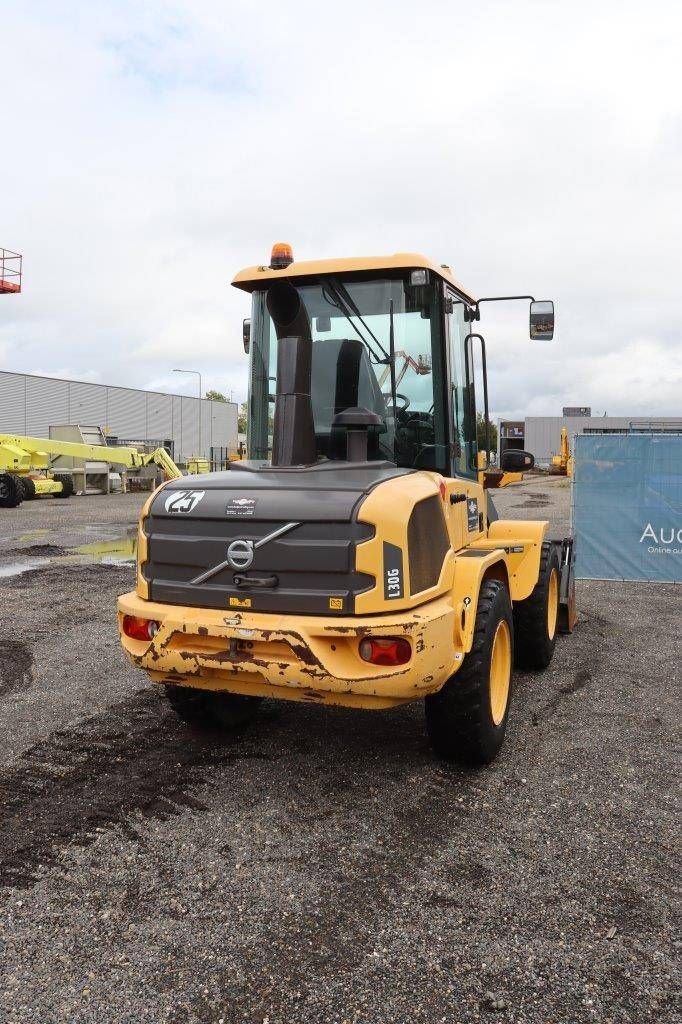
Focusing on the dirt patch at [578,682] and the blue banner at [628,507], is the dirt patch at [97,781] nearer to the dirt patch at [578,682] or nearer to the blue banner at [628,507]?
the dirt patch at [578,682]

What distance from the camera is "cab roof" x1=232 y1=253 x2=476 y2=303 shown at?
14.0 feet

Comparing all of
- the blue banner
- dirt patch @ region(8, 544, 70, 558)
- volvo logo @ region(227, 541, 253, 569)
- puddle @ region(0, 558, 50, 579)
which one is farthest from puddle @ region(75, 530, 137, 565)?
volvo logo @ region(227, 541, 253, 569)

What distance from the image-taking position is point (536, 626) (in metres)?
5.76

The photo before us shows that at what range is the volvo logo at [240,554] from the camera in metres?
3.68

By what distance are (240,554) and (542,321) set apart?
103 inches

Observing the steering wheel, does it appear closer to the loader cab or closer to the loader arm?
the loader cab

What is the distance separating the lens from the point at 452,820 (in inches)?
143

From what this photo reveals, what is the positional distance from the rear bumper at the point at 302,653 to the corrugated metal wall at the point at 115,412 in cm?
3797

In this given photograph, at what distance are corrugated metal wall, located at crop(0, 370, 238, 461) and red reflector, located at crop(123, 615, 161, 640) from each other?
37.6 meters

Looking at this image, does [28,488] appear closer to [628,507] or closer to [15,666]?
[15,666]

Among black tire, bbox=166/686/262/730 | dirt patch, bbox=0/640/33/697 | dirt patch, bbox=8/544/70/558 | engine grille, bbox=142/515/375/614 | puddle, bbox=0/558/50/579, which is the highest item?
engine grille, bbox=142/515/375/614

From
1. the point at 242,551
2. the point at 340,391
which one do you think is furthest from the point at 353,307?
the point at 242,551

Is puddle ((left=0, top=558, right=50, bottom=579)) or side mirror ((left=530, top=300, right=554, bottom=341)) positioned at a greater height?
side mirror ((left=530, top=300, right=554, bottom=341))

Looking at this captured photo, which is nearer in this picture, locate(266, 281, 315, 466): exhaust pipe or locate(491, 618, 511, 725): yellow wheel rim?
locate(266, 281, 315, 466): exhaust pipe
